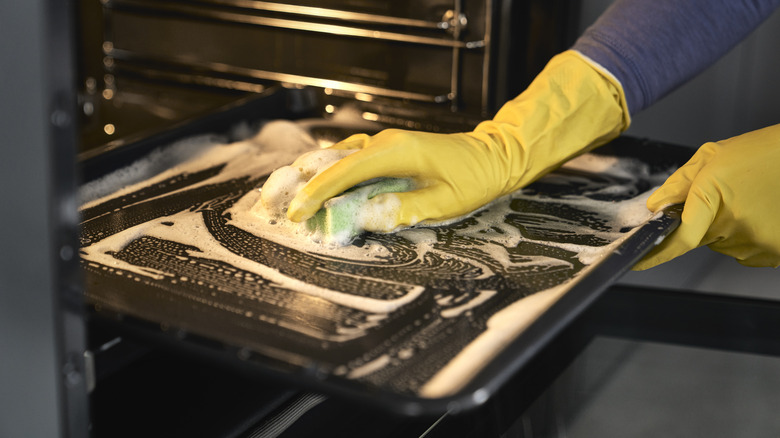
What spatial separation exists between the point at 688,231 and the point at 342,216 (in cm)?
50

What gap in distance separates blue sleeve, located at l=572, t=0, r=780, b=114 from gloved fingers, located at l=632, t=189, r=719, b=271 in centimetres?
32

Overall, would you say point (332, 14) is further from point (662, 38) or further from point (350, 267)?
point (350, 267)

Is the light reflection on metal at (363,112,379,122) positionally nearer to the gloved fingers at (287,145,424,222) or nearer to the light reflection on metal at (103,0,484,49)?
the light reflection on metal at (103,0,484,49)

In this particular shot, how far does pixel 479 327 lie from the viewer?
33.1 inches

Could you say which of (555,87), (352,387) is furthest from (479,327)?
(555,87)

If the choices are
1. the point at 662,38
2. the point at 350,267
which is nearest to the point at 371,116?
the point at 662,38

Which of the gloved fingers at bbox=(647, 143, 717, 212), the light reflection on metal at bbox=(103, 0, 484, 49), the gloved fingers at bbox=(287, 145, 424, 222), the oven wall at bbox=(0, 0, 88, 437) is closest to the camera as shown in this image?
the oven wall at bbox=(0, 0, 88, 437)

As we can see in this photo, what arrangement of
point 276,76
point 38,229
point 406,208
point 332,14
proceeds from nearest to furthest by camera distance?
point 38,229, point 406,208, point 332,14, point 276,76

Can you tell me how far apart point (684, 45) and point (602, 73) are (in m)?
0.17

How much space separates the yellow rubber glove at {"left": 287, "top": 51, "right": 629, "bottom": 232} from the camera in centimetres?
110

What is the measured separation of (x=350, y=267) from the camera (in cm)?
101

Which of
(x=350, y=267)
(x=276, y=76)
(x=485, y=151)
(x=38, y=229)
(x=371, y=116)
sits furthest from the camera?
(x=276, y=76)

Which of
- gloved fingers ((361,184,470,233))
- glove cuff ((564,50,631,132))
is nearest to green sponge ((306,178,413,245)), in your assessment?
gloved fingers ((361,184,470,233))

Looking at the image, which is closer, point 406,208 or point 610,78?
point 406,208
